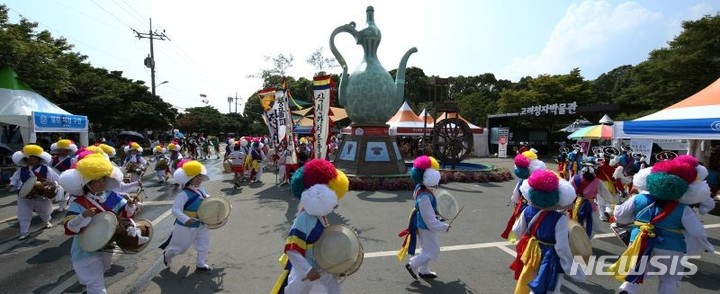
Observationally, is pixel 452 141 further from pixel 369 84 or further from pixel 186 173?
pixel 186 173

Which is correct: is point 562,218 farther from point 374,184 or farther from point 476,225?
point 374,184

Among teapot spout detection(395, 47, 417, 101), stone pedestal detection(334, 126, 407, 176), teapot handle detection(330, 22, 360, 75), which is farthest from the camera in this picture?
teapot spout detection(395, 47, 417, 101)

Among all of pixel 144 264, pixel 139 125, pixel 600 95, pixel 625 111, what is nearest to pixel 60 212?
pixel 144 264

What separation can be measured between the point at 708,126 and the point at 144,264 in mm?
10033

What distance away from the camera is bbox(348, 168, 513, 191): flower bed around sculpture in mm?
11680

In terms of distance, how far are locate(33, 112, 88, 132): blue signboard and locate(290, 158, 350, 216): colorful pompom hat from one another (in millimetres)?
12898

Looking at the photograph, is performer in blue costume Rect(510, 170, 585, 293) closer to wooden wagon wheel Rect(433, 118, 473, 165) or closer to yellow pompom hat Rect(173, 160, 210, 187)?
yellow pompom hat Rect(173, 160, 210, 187)

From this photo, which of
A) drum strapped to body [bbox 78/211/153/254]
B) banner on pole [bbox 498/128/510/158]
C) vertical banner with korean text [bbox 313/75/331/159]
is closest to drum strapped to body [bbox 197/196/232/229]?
drum strapped to body [bbox 78/211/153/254]

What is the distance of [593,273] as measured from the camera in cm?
507

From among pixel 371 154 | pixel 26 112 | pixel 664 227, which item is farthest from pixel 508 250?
pixel 26 112

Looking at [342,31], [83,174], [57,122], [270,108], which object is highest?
[342,31]

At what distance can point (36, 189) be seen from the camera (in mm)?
6676

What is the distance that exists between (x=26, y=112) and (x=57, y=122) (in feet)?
3.10

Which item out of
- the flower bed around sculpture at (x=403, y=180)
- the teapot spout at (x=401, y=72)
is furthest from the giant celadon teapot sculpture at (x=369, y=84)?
the flower bed around sculpture at (x=403, y=180)
